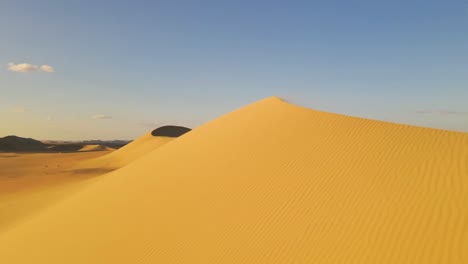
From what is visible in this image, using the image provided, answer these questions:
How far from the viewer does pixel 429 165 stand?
7.61 meters

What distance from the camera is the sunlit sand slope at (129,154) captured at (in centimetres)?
3706

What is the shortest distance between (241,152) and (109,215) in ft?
13.4

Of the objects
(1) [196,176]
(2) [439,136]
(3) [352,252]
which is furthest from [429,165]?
(1) [196,176]

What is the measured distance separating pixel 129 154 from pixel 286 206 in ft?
123

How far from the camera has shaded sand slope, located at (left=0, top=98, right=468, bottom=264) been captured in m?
5.88

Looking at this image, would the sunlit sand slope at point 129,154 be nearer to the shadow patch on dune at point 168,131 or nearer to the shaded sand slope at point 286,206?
the shadow patch on dune at point 168,131

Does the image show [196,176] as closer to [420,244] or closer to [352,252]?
[352,252]

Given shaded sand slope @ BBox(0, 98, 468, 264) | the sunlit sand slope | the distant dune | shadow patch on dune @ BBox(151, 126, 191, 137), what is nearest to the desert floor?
shaded sand slope @ BBox(0, 98, 468, 264)

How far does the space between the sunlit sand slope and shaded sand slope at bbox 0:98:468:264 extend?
2599 centimetres

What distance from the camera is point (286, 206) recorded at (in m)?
7.39

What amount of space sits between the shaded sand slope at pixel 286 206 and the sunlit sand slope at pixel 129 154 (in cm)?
2599

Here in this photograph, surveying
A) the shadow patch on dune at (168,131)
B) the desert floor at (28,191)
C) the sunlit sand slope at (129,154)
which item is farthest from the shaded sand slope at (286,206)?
the shadow patch on dune at (168,131)

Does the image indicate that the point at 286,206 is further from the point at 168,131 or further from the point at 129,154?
the point at 168,131


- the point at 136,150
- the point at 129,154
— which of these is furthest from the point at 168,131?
the point at 129,154
